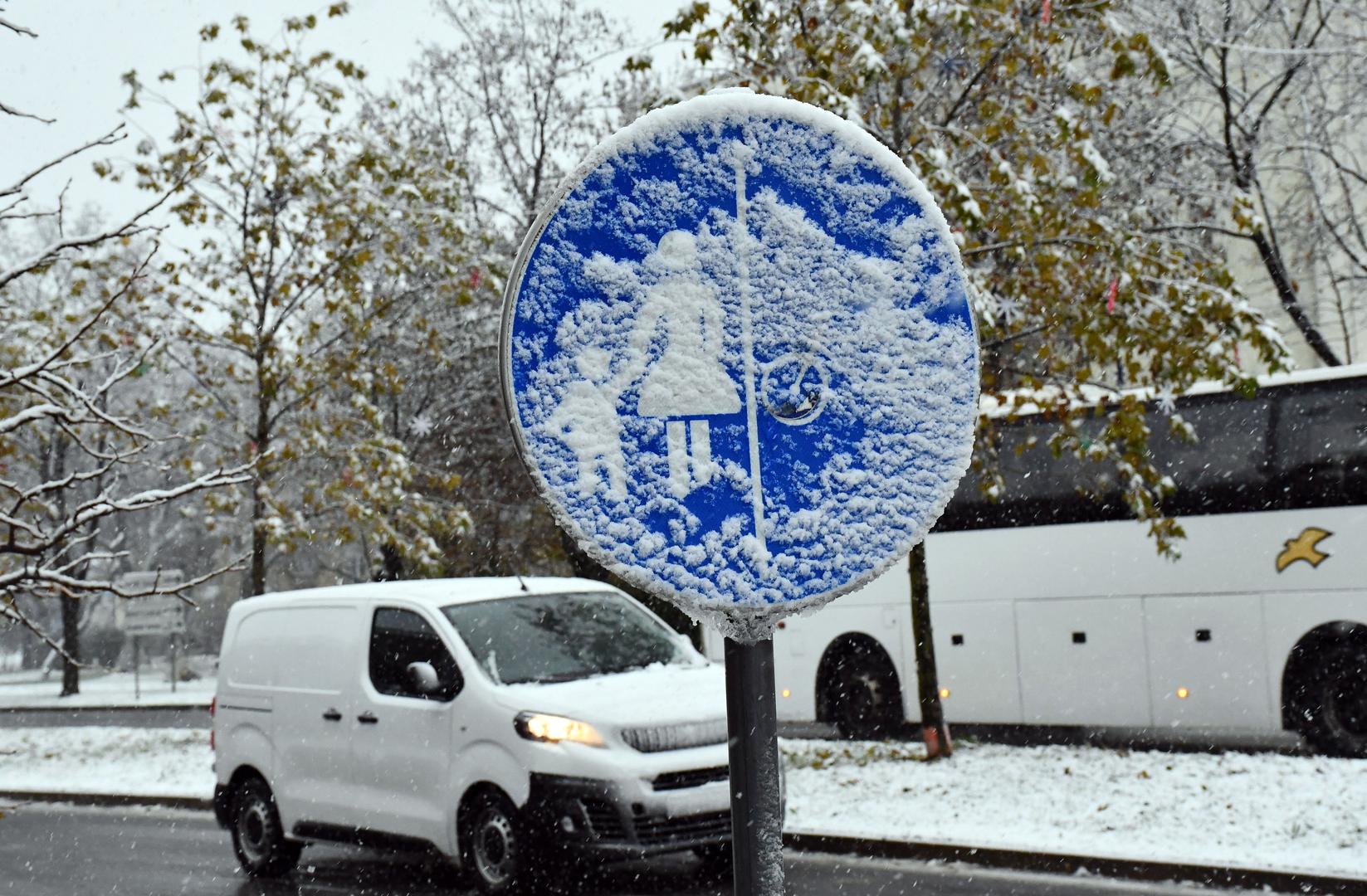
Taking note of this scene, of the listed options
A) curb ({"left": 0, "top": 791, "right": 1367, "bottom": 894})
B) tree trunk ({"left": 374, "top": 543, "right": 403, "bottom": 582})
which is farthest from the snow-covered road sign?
tree trunk ({"left": 374, "top": 543, "right": 403, "bottom": 582})

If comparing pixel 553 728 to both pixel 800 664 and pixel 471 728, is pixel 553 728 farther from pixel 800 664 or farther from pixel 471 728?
pixel 800 664

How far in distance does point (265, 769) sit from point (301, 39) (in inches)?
427

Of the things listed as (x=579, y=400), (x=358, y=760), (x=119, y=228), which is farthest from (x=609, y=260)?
(x=358, y=760)

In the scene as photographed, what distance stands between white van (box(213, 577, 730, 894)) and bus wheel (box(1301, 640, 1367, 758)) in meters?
6.32

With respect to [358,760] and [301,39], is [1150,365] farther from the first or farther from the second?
[301,39]

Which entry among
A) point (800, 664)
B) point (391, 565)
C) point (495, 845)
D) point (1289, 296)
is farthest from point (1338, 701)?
point (391, 565)

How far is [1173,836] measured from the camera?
905 centimetres

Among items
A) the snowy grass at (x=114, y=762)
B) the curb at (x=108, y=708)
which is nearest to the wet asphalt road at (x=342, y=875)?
the snowy grass at (x=114, y=762)

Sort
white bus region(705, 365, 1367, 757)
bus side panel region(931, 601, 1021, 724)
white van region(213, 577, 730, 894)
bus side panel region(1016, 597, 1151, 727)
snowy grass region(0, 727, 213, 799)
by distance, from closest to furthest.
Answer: white van region(213, 577, 730, 894) → white bus region(705, 365, 1367, 757) → bus side panel region(1016, 597, 1151, 727) → bus side panel region(931, 601, 1021, 724) → snowy grass region(0, 727, 213, 799)

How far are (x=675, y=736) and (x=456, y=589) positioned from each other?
81.7 inches

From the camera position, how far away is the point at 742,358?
5.28 ft

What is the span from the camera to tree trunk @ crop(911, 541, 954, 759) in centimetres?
1260

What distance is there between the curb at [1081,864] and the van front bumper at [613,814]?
6.35ft

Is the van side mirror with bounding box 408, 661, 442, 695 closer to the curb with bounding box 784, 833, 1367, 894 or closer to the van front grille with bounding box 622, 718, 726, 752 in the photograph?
the van front grille with bounding box 622, 718, 726, 752
